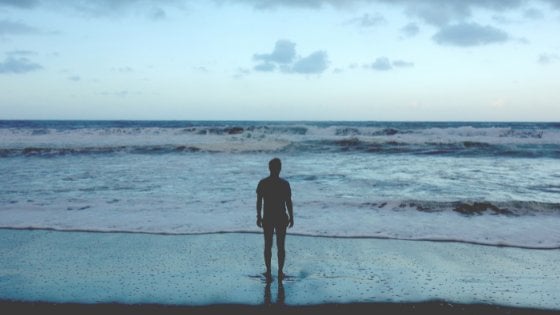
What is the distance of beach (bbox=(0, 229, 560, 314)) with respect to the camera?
4.80 metres

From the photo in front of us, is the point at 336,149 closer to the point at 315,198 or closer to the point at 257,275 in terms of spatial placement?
the point at 315,198

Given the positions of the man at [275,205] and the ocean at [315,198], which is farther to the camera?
the ocean at [315,198]

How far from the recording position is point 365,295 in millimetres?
5035

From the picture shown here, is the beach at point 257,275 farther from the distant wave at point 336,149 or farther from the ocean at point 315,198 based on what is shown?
the distant wave at point 336,149

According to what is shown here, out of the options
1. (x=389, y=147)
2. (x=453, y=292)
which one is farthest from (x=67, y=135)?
(x=453, y=292)

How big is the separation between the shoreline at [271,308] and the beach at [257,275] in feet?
0.04

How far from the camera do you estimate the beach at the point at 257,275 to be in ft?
15.7

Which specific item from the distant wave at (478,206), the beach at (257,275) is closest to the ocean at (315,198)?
the distant wave at (478,206)

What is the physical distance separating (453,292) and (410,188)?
8511mm

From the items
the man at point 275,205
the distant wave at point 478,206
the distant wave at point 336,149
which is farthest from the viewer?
the distant wave at point 336,149

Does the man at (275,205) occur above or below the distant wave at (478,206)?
above

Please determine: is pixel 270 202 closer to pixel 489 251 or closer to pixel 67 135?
pixel 489 251

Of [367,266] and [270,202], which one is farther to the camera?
[367,266]

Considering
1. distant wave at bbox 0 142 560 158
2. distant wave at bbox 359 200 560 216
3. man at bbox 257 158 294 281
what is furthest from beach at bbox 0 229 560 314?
distant wave at bbox 0 142 560 158
